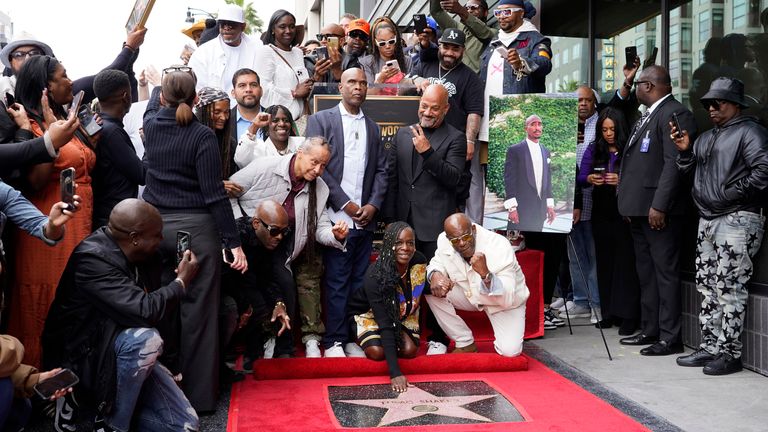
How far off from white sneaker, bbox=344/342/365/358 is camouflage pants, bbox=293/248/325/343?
225mm

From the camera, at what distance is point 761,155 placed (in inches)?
228

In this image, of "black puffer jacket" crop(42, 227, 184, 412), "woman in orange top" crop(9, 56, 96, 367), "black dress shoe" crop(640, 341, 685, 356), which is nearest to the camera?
"black puffer jacket" crop(42, 227, 184, 412)

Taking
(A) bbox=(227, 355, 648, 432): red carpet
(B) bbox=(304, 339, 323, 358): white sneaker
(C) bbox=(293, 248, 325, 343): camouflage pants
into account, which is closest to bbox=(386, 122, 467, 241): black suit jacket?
(C) bbox=(293, 248, 325, 343): camouflage pants

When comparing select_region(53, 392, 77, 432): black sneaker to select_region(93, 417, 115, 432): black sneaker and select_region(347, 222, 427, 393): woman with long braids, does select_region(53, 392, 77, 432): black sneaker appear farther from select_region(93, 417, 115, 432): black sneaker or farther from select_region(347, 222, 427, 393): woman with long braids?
select_region(347, 222, 427, 393): woman with long braids

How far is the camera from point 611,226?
7.93 m

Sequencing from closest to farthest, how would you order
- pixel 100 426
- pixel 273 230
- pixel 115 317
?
pixel 115 317, pixel 100 426, pixel 273 230

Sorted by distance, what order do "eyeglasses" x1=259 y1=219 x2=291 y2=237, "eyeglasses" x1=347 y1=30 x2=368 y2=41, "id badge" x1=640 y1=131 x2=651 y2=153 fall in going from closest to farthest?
"eyeglasses" x1=259 y1=219 x2=291 y2=237 < "id badge" x1=640 y1=131 x2=651 y2=153 < "eyeglasses" x1=347 y1=30 x2=368 y2=41

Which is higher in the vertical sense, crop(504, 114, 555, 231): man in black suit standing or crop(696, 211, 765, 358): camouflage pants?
crop(504, 114, 555, 231): man in black suit standing

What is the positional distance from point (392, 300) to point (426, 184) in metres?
1.12

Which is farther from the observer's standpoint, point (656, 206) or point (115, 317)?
point (656, 206)

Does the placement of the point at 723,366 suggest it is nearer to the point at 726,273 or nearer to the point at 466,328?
the point at 726,273

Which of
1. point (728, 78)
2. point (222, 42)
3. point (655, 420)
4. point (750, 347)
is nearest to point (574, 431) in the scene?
point (655, 420)

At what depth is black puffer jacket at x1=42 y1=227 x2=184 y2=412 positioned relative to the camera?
13.3ft

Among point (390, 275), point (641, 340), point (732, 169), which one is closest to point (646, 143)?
point (732, 169)
